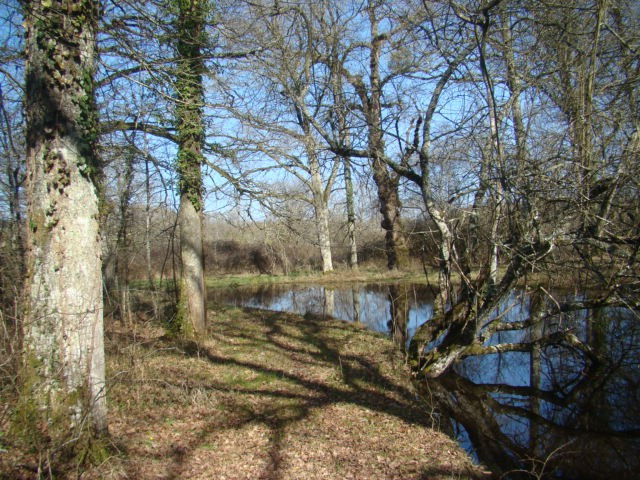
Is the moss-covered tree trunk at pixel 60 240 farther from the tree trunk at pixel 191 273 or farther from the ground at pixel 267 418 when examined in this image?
the tree trunk at pixel 191 273

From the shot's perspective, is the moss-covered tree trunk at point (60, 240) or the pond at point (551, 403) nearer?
the moss-covered tree trunk at point (60, 240)

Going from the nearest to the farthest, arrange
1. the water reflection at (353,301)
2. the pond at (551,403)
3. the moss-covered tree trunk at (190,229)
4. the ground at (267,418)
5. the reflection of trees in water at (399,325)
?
1. the ground at (267,418)
2. the pond at (551,403)
3. the moss-covered tree trunk at (190,229)
4. the reflection of trees in water at (399,325)
5. the water reflection at (353,301)

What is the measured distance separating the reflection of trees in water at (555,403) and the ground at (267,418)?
0.72 metres

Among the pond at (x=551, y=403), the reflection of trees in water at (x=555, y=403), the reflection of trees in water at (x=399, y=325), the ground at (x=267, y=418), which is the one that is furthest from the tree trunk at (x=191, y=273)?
the reflection of trees in water at (x=555, y=403)

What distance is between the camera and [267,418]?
5.31m

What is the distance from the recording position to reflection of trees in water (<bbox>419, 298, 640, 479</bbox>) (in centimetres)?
495

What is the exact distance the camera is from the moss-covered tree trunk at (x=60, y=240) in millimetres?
3451

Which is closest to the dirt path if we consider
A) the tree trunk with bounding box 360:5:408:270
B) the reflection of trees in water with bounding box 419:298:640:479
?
the reflection of trees in water with bounding box 419:298:640:479

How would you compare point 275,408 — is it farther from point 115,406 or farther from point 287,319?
point 287,319

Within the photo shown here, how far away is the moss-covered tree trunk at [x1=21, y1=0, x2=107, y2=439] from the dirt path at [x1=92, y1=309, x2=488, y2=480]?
1.34 feet

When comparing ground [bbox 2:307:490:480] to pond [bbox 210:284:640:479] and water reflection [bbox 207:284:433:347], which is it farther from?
water reflection [bbox 207:284:433:347]

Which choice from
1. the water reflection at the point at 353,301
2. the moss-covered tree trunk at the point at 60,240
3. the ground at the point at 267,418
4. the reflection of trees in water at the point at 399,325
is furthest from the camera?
the water reflection at the point at 353,301

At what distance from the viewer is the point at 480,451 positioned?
514cm

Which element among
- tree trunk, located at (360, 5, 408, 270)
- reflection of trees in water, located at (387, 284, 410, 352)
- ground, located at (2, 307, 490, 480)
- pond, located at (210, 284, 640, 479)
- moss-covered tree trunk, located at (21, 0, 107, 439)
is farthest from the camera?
reflection of trees in water, located at (387, 284, 410, 352)
